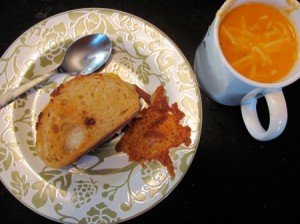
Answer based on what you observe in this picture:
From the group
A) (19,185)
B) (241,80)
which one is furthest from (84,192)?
(241,80)

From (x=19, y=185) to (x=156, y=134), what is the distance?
42 cm

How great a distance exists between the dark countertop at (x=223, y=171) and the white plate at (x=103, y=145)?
0.31ft

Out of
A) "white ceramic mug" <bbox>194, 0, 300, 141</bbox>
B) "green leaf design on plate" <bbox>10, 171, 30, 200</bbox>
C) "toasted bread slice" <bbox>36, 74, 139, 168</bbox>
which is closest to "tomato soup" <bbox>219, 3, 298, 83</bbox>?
"white ceramic mug" <bbox>194, 0, 300, 141</bbox>

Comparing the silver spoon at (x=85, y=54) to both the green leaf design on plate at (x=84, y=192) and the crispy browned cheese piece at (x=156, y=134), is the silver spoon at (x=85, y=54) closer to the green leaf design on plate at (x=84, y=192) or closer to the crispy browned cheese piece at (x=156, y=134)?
the crispy browned cheese piece at (x=156, y=134)

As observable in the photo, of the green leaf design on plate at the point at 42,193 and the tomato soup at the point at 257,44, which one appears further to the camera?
the green leaf design on plate at the point at 42,193

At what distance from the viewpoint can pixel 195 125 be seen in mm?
871

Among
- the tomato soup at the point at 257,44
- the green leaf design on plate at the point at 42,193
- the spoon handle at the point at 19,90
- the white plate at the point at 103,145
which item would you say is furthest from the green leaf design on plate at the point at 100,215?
the tomato soup at the point at 257,44

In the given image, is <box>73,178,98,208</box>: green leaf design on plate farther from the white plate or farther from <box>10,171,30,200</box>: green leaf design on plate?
<box>10,171,30,200</box>: green leaf design on plate

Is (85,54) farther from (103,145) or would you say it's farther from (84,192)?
(84,192)

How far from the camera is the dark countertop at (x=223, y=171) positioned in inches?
35.9

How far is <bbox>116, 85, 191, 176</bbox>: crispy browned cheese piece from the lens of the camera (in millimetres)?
864

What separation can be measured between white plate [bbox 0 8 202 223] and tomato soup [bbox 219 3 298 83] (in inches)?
7.7

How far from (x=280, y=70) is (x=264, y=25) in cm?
12

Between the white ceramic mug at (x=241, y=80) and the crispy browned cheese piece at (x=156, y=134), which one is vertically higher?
the white ceramic mug at (x=241, y=80)
